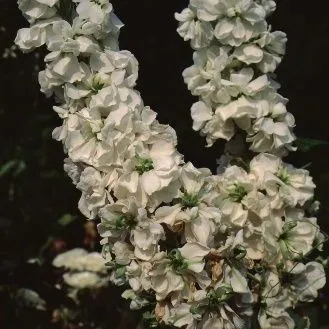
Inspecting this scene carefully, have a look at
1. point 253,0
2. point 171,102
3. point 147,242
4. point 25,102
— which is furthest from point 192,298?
point 25,102

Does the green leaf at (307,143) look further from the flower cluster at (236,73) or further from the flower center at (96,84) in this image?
the flower center at (96,84)

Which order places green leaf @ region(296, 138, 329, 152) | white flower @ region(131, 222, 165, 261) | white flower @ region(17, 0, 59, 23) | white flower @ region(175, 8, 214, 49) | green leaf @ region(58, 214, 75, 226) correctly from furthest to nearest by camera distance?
green leaf @ region(58, 214, 75, 226) < green leaf @ region(296, 138, 329, 152) < white flower @ region(175, 8, 214, 49) < white flower @ region(17, 0, 59, 23) < white flower @ region(131, 222, 165, 261)

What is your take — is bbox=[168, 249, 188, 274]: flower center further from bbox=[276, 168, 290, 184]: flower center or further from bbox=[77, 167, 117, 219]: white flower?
bbox=[276, 168, 290, 184]: flower center

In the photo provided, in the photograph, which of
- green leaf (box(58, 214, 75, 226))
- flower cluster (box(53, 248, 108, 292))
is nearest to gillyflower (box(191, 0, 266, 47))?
flower cluster (box(53, 248, 108, 292))

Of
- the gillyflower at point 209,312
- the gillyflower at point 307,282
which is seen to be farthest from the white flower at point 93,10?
the gillyflower at point 307,282

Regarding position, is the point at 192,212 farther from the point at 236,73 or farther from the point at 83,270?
the point at 83,270

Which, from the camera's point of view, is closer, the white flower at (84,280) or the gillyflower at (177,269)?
the gillyflower at (177,269)
